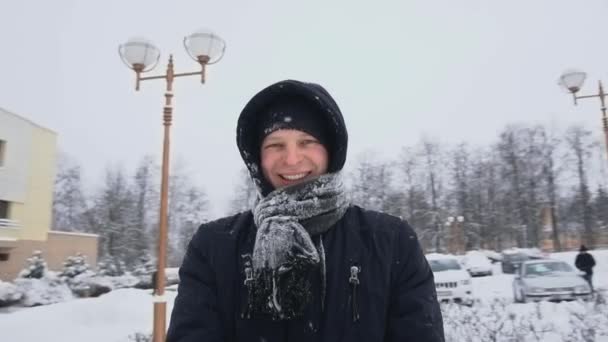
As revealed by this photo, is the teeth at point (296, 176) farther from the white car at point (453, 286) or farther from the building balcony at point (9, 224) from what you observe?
the building balcony at point (9, 224)

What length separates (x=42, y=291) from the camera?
51.1ft

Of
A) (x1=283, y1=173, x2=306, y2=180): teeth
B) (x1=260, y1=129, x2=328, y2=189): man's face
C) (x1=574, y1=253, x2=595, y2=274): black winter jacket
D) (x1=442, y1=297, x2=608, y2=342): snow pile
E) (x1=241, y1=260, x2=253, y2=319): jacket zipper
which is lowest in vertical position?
(x1=442, y1=297, x2=608, y2=342): snow pile

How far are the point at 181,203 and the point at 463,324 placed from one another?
140ft

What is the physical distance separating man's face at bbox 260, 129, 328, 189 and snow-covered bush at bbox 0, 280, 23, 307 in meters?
16.0

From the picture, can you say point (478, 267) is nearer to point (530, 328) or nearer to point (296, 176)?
point (530, 328)

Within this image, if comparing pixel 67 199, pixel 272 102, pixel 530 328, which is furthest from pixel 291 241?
pixel 67 199

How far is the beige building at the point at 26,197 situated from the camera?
24.8 meters

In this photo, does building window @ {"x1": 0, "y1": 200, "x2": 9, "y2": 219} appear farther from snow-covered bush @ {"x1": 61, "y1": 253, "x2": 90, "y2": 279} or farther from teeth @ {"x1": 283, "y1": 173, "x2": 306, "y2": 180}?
teeth @ {"x1": 283, "y1": 173, "x2": 306, "y2": 180}

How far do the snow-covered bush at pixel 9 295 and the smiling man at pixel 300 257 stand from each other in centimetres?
1593

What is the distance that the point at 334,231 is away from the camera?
5.39ft

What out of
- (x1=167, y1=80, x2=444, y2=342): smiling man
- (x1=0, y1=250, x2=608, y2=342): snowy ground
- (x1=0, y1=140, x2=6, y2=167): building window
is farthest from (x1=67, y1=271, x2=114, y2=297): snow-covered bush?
(x1=167, y1=80, x2=444, y2=342): smiling man

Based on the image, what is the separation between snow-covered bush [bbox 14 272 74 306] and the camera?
1497cm

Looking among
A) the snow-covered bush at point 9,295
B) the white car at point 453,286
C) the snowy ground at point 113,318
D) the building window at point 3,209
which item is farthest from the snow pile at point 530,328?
the building window at point 3,209

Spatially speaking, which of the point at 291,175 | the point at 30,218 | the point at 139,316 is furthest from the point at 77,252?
the point at 291,175
